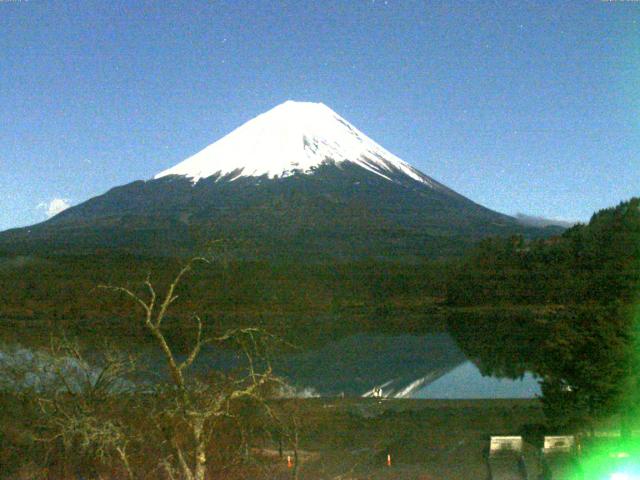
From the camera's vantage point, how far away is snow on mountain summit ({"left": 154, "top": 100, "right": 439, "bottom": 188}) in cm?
9188

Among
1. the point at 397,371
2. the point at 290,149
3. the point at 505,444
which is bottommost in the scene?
the point at 397,371

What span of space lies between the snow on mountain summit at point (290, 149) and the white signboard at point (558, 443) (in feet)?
251

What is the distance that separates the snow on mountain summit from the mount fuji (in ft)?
0.67

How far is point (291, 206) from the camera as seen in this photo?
249 feet

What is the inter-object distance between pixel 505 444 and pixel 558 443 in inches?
36.2

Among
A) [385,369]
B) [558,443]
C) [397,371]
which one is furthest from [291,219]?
[558,443]

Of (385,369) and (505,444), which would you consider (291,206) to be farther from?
(505,444)

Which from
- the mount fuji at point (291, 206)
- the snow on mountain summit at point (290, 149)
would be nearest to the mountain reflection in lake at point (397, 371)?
the mount fuji at point (291, 206)

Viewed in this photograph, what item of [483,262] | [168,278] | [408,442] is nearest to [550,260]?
[483,262]

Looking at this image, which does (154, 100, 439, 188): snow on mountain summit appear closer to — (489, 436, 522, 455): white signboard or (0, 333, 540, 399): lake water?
(0, 333, 540, 399): lake water

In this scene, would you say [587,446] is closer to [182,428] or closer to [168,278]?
[182,428]

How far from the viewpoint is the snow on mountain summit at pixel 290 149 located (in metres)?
91.9

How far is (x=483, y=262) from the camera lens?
1834 inches

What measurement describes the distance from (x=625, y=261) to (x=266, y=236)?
33.5m
